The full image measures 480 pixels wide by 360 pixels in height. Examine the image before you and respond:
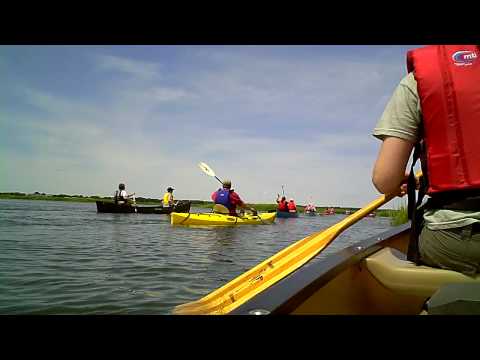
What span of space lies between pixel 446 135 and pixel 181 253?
621 centimetres

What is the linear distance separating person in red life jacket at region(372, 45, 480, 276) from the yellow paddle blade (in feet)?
2.35

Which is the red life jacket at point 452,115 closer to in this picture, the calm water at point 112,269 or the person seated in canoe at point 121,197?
the calm water at point 112,269

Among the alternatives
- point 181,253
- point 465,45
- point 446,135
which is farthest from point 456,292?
point 181,253

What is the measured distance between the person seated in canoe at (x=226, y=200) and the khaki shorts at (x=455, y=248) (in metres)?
12.4

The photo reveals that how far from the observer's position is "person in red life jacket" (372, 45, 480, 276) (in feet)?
4.72

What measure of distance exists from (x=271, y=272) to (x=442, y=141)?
1161 mm

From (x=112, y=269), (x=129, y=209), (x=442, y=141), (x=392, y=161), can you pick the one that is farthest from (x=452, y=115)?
(x=129, y=209)

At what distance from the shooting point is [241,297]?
202cm

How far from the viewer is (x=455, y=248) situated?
4.68ft

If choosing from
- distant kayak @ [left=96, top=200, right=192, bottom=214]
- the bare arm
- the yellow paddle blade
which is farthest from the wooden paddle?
distant kayak @ [left=96, top=200, right=192, bottom=214]

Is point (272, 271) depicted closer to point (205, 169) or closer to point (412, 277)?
point (412, 277)
